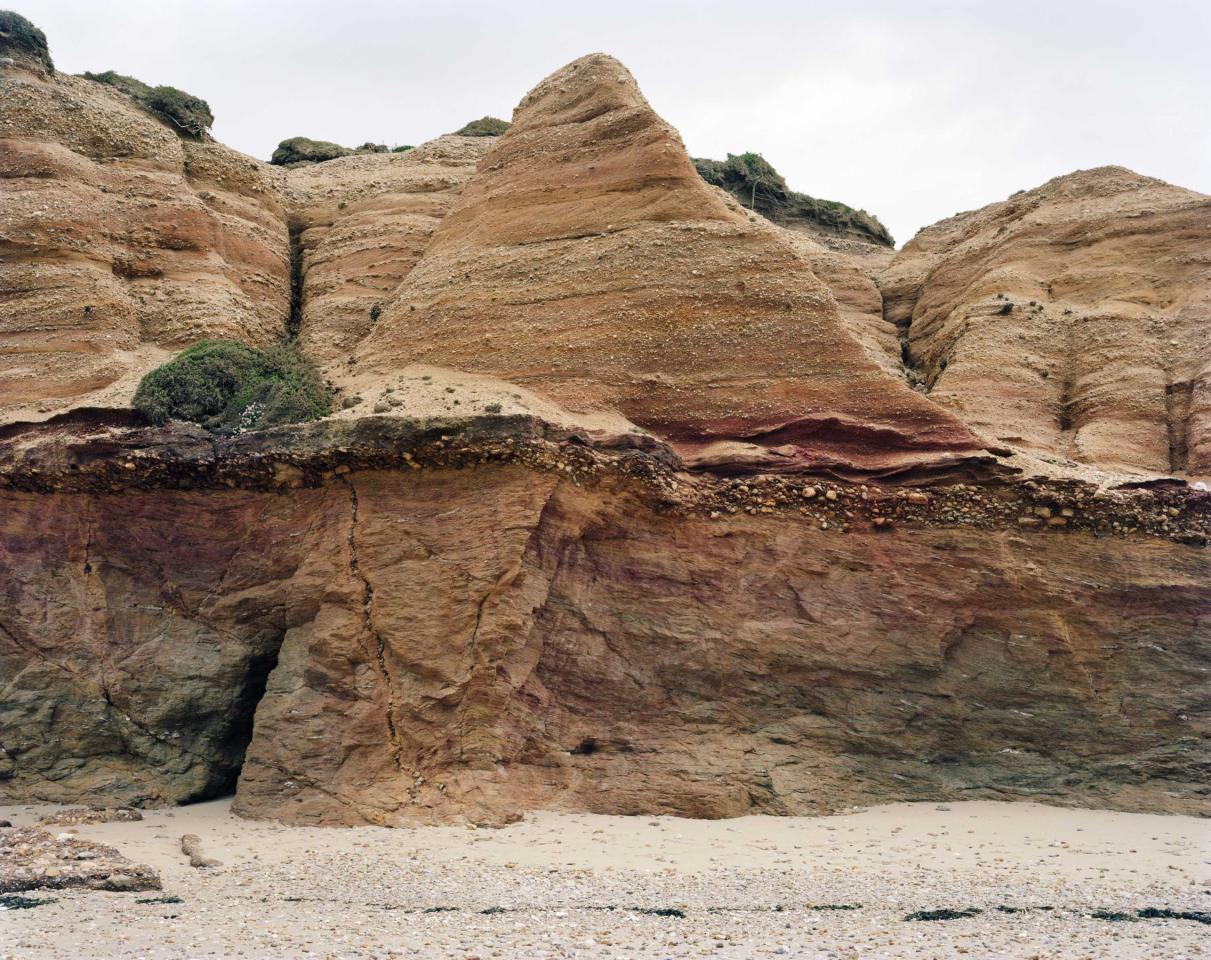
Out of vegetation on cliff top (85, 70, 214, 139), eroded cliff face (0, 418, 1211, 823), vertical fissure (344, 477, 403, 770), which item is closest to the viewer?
vertical fissure (344, 477, 403, 770)

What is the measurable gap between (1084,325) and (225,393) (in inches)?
552

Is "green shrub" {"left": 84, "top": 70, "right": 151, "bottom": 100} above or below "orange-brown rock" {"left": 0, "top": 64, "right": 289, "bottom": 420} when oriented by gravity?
above

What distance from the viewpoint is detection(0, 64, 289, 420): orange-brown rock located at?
18.6 m

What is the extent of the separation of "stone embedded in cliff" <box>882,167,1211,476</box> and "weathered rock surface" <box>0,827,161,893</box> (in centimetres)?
1304

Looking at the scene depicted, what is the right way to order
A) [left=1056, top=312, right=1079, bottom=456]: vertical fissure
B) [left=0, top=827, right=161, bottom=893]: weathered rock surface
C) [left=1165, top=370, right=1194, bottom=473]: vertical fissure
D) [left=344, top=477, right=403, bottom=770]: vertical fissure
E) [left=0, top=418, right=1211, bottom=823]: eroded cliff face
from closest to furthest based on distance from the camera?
1. [left=0, top=827, right=161, bottom=893]: weathered rock surface
2. [left=344, top=477, right=403, bottom=770]: vertical fissure
3. [left=0, top=418, right=1211, bottom=823]: eroded cliff face
4. [left=1165, top=370, right=1194, bottom=473]: vertical fissure
5. [left=1056, top=312, right=1079, bottom=456]: vertical fissure

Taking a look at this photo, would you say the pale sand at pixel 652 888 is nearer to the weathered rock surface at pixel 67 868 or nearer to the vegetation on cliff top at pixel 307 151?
the weathered rock surface at pixel 67 868

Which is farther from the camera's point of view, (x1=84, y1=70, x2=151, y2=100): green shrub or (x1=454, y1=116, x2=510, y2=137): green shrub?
(x1=454, y1=116, x2=510, y2=137): green shrub

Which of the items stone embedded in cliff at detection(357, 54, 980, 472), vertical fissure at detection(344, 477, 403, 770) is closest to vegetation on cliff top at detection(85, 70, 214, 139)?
stone embedded in cliff at detection(357, 54, 980, 472)

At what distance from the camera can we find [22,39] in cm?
2122

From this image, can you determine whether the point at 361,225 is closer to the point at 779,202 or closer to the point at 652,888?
the point at 779,202

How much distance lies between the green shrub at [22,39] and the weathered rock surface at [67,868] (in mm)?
14702

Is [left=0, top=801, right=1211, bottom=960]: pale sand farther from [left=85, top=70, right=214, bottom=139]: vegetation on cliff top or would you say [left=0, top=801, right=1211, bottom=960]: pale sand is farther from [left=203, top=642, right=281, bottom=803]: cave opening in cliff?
[left=85, top=70, right=214, bottom=139]: vegetation on cliff top

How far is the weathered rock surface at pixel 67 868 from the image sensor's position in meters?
11.4

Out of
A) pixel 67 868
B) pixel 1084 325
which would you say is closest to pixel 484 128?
pixel 1084 325
